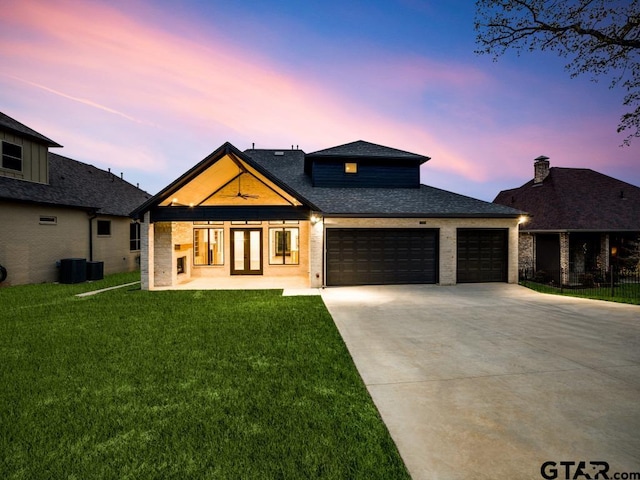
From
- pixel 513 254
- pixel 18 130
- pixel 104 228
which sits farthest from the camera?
pixel 104 228

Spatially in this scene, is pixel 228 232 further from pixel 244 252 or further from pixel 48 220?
pixel 48 220

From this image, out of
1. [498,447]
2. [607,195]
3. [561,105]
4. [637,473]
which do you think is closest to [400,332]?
[498,447]

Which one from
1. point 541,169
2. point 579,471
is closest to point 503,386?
point 579,471

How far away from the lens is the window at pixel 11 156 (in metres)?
13.9

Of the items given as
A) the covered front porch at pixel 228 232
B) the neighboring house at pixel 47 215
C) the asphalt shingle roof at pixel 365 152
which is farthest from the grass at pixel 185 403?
the asphalt shingle roof at pixel 365 152

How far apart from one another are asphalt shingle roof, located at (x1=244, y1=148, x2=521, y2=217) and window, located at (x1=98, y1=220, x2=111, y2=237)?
1133 centimetres

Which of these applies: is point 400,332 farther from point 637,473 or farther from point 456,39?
point 456,39

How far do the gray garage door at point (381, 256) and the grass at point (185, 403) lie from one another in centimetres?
614

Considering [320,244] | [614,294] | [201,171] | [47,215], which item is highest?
[201,171]

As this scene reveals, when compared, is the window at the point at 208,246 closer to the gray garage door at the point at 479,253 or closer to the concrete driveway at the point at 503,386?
the concrete driveway at the point at 503,386

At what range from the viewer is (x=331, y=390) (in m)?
4.07

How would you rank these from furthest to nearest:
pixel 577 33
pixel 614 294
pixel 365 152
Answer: pixel 365 152
pixel 614 294
pixel 577 33

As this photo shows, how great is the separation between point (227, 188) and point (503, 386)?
14.0 metres

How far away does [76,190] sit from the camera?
17188 mm
